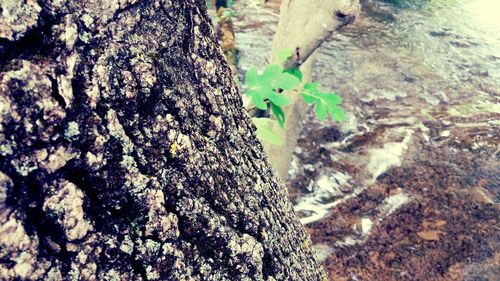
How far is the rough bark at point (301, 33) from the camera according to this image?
2275 mm

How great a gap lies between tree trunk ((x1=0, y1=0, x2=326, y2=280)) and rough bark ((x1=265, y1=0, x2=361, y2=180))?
1455mm

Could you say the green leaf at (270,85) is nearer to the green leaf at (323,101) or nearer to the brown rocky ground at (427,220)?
the green leaf at (323,101)

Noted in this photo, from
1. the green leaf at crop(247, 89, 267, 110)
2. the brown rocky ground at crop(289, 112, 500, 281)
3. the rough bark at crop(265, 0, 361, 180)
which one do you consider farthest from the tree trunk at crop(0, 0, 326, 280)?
the brown rocky ground at crop(289, 112, 500, 281)

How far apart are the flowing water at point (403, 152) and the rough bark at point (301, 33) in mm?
458

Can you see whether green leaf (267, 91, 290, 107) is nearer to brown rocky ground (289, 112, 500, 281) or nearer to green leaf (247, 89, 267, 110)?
green leaf (247, 89, 267, 110)

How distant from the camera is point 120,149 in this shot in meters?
0.69

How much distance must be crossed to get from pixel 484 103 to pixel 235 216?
409 cm

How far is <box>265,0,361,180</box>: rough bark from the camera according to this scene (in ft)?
7.46

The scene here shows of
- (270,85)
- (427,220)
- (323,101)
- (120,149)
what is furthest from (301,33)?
(120,149)

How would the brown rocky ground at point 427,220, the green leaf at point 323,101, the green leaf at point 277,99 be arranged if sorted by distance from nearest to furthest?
the green leaf at point 277,99 → the green leaf at point 323,101 → the brown rocky ground at point 427,220

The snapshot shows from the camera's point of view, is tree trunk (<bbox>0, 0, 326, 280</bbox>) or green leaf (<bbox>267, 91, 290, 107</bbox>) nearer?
tree trunk (<bbox>0, 0, 326, 280</bbox>)

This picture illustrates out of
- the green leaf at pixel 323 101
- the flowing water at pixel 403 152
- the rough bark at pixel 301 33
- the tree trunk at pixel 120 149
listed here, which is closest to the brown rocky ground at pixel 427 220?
the flowing water at pixel 403 152

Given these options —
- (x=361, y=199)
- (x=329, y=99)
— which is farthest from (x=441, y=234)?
(x=329, y=99)

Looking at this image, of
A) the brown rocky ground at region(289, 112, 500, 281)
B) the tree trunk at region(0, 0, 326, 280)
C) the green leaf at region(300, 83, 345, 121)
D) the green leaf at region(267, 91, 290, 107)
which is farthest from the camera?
the brown rocky ground at region(289, 112, 500, 281)
